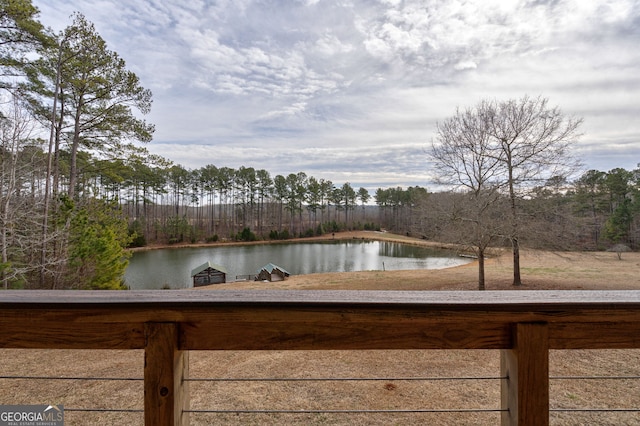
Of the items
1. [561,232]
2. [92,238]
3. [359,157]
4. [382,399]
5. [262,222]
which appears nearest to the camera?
[382,399]

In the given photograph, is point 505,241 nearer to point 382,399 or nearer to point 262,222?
point 382,399

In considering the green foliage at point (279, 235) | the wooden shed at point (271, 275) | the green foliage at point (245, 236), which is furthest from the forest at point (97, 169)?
the green foliage at point (279, 235)

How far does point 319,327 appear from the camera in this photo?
0.73 metres

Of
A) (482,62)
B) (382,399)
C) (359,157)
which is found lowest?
(382,399)

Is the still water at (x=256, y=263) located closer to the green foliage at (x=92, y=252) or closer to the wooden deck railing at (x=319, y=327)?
the green foliage at (x=92, y=252)

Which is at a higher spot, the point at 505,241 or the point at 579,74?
the point at 579,74

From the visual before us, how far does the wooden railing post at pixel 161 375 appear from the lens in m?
0.69

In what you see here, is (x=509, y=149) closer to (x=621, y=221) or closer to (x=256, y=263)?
(x=256, y=263)

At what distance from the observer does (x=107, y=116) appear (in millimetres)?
8414

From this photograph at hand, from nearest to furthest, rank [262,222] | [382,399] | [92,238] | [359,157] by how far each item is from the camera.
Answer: [382,399] < [92,238] < [359,157] < [262,222]

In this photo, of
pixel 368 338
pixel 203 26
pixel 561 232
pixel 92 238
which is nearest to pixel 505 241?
pixel 561 232

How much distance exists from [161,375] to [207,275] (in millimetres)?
13635

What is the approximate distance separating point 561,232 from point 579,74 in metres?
3.88
